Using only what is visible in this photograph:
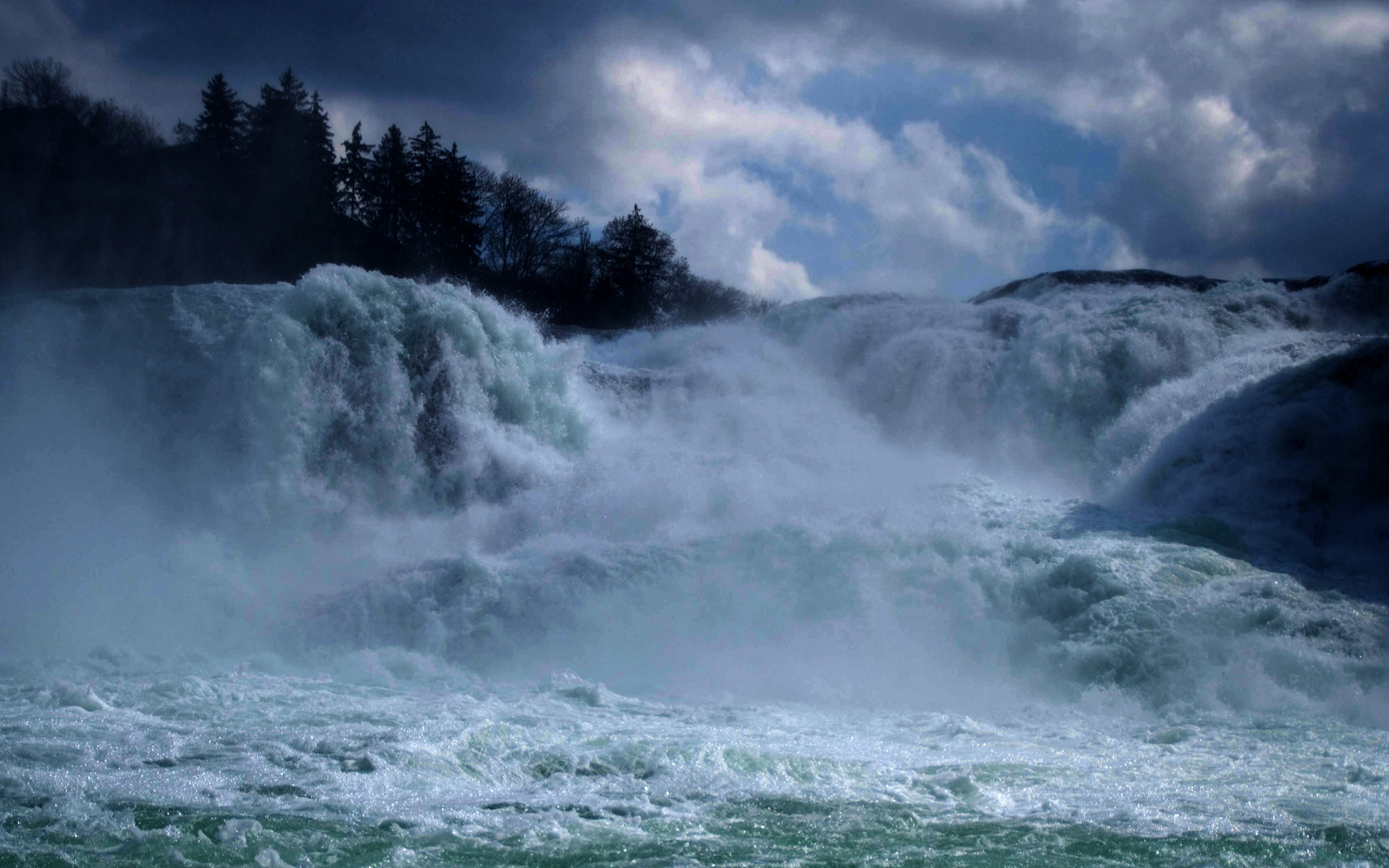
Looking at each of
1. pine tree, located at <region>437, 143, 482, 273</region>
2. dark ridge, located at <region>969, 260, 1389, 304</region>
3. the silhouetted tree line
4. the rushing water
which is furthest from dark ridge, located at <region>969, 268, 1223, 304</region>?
pine tree, located at <region>437, 143, 482, 273</region>

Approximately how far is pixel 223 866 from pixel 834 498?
7883mm

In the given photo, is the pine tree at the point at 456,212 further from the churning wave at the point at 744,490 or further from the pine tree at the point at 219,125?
the churning wave at the point at 744,490

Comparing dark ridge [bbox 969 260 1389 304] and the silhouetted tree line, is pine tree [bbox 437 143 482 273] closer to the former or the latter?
the silhouetted tree line

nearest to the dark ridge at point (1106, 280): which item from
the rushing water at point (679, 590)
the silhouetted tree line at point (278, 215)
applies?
the rushing water at point (679, 590)

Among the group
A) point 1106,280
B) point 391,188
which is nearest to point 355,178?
point 391,188

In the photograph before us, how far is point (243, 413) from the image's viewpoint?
11.9 metres

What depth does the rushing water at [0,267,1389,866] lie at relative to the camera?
15.3 feet

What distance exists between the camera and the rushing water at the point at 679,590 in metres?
4.67

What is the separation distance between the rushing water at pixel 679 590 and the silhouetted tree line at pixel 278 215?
9.83 meters

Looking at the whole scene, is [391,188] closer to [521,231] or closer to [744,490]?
[521,231]

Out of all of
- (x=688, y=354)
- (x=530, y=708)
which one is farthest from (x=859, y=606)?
(x=688, y=354)

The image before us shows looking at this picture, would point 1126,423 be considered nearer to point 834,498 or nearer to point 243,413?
point 834,498

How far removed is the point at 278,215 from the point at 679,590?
69.0 ft

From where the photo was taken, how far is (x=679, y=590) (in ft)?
29.8
